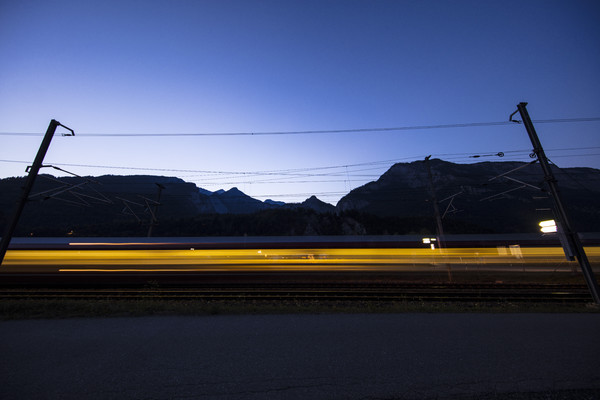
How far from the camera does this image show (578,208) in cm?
7662

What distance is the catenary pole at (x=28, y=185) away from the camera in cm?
857

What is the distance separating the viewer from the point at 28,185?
8656 mm

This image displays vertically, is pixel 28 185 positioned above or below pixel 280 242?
above

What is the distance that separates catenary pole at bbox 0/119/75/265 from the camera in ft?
28.1
